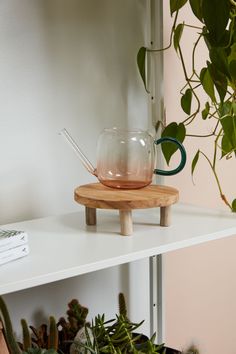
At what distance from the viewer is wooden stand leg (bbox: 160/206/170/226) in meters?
1.08

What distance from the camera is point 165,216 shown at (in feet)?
3.58

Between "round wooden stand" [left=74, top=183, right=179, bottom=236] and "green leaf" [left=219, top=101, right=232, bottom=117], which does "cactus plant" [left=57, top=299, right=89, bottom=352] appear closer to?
"round wooden stand" [left=74, top=183, right=179, bottom=236]

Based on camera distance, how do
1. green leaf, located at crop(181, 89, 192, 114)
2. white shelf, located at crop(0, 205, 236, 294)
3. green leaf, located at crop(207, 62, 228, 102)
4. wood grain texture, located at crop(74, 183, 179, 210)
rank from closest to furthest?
white shelf, located at crop(0, 205, 236, 294) → wood grain texture, located at crop(74, 183, 179, 210) → green leaf, located at crop(207, 62, 228, 102) → green leaf, located at crop(181, 89, 192, 114)

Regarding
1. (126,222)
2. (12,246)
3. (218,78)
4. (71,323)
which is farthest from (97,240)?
(218,78)

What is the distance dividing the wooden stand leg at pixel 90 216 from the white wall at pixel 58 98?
206 millimetres

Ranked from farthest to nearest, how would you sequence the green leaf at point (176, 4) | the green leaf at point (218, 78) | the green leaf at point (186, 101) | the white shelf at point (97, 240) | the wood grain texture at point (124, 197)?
the green leaf at point (186, 101), the green leaf at point (176, 4), the green leaf at point (218, 78), the wood grain texture at point (124, 197), the white shelf at point (97, 240)

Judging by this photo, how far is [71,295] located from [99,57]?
21.9 inches

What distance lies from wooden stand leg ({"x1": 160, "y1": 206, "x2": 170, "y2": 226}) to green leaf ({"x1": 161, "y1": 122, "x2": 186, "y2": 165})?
0.23 metres

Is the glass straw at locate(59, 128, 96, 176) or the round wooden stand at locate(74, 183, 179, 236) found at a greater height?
the glass straw at locate(59, 128, 96, 176)

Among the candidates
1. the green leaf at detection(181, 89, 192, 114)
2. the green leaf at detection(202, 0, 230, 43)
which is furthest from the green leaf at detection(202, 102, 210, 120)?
the green leaf at detection(202, 0, 230, 43)

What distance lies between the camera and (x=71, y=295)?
1355mm

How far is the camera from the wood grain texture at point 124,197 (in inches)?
39.9

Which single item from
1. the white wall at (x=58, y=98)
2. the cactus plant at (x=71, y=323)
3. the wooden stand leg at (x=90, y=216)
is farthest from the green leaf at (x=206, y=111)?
the cactus plant at (x=71, y=323)

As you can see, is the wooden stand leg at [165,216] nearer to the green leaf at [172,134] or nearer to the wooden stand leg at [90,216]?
the wooden stand leg at [90,216]
